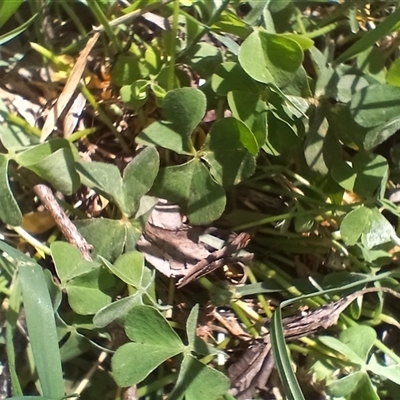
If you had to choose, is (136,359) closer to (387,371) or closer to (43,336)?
(43,336)

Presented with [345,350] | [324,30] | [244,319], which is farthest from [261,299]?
[324,30]

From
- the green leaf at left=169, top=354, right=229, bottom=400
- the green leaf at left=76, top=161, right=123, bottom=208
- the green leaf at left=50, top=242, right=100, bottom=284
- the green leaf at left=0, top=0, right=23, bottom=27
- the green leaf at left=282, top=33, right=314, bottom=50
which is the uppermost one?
the green leaf at left=0, top=0, right=23, bottom=27

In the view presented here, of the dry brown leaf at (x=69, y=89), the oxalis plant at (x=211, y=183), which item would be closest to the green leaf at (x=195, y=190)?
the oxalis plant at (x=211, y=183)

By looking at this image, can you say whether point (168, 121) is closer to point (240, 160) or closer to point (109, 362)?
point (240, 160)

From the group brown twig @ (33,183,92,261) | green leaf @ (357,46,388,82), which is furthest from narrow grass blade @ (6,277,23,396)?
green leaf @ (357,46,388,82)

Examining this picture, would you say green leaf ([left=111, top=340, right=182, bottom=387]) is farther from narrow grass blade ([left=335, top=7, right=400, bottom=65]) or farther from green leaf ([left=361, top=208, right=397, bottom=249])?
narrow grass blade ([left=335, top=7, right=400, bottom=65])

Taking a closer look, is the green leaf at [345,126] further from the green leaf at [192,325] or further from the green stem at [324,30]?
the green leaf at [192,325]

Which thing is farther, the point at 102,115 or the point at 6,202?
the point at 102,115

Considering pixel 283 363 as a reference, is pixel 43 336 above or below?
above
